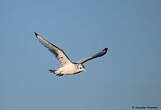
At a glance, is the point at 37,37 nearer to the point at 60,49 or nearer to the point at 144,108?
the point at 60,49

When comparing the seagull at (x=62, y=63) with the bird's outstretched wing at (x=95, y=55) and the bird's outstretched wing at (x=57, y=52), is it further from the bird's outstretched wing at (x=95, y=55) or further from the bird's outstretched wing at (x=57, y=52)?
the bird's outstretched wing at (x=95, y=55)

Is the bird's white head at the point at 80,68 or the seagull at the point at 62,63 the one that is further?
the bird's white head at the point at 80,68

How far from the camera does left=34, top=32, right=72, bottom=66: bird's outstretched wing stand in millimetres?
10633

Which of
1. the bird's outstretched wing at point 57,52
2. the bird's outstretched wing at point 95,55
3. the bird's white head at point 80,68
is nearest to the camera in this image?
the bird's outstretched wing at point 57,52

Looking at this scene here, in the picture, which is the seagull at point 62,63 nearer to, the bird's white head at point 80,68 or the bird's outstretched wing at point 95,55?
the bird's white head at point 80,68

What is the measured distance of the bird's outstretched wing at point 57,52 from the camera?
34.9ft

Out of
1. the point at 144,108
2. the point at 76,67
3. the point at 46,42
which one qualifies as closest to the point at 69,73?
the point at 76,67

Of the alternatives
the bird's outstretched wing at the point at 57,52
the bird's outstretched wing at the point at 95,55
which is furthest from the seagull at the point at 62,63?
the bird's outstretched wing at the point at 95,55

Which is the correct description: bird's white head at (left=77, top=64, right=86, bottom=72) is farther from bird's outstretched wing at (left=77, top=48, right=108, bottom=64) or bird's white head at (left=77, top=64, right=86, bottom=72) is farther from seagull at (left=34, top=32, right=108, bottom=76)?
bird's outstretched wing at (left=77, top=48, right=108, bottom=64)

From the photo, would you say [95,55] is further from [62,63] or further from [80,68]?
[62,63]

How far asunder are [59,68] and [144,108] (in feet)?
8.08

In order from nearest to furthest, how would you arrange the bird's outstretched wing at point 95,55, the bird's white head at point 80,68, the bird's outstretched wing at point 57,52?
the bird's outstretched wing at point 57,52 → the bird's white head at point 80,68 → the bird's outstretched wing at point 95,55

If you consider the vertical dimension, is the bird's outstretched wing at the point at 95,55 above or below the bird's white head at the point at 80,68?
above

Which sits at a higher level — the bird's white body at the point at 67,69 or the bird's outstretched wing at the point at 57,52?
the bird's outstretched wing at the point at 57,52
